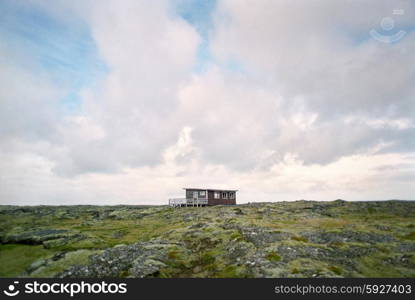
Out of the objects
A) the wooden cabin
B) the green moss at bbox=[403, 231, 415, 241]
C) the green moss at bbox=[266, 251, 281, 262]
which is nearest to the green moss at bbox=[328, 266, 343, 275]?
the green moss at bbox=[266, 251, 281, 262]

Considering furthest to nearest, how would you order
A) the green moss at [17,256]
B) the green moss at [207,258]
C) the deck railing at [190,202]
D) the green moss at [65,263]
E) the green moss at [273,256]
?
the deck railing at [190,202] < the green moss at [207,258] < the green moss at [17,256] < the green moss at [273,256] < the green moss at [65,263]

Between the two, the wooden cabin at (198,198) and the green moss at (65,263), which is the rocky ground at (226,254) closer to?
the green moss at (65,263)

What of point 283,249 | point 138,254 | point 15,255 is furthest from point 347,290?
point 15,255

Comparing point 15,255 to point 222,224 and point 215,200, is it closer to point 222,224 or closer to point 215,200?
point 222,224

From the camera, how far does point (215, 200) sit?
288ft

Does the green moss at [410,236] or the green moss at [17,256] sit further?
the green moss at [410,236]

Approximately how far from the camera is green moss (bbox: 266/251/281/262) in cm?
2361

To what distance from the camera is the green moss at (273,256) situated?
23.6 m

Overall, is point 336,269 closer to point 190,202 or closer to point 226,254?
point 226,254

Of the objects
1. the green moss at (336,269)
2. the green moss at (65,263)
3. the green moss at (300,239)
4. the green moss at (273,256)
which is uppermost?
the green moss at (300,239)

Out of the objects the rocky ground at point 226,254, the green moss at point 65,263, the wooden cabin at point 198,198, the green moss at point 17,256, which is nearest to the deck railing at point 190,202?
the wooden cabin at point 198,198

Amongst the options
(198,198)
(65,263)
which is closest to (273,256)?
(65,263)

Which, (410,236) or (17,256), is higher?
(410,236)

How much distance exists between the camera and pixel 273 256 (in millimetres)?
24391
